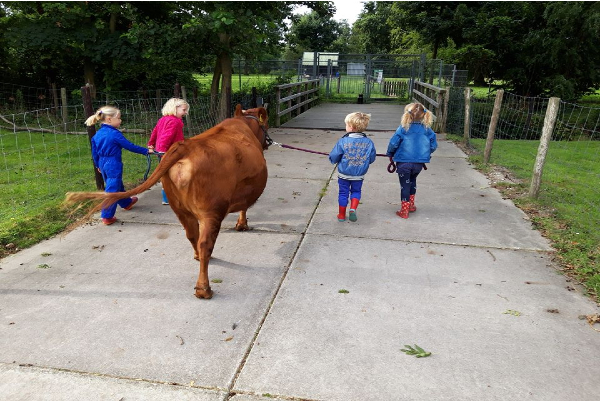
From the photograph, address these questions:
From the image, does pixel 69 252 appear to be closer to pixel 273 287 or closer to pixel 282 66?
pixel 273 287

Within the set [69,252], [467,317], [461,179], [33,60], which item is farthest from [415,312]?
[33,60]

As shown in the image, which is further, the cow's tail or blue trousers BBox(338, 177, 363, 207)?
blue trousers BBox(338, 177, 363, 207)

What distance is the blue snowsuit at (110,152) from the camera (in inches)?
194

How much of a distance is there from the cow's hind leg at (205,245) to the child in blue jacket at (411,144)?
9.16 ft

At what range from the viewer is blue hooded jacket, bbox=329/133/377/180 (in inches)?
197

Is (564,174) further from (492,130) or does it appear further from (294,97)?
(294,97)

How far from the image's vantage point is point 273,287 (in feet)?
11.8

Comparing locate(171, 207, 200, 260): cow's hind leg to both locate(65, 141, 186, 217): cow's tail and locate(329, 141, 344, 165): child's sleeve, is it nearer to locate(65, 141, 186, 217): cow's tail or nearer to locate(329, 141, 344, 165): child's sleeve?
locate(65, 141, 186, 217): cow's tail

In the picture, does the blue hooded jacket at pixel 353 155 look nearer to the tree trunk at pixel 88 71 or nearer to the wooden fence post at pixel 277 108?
the wooden fence post at pixel 277 108

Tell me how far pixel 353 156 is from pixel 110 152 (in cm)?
285

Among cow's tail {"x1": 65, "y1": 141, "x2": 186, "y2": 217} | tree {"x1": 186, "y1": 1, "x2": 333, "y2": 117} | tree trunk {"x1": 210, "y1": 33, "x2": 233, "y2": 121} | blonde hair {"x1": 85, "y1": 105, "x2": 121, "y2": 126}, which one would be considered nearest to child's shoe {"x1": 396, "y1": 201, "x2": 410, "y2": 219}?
cow's tail {"x1": 65, "y1": 141, "x2": 186, "y2": 217}

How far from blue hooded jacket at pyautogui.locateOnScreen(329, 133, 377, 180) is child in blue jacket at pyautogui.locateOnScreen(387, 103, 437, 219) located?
430 mm

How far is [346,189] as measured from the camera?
204 inches

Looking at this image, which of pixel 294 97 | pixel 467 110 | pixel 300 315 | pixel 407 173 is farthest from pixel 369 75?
pixel 300 315
